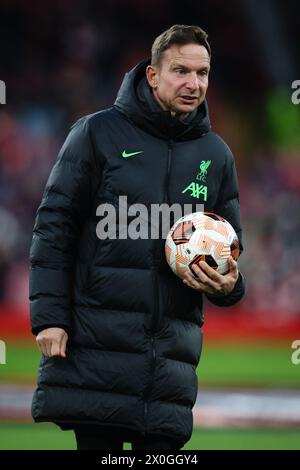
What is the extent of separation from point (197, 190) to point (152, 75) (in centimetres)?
51

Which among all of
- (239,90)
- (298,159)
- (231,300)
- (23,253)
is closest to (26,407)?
(231,300)

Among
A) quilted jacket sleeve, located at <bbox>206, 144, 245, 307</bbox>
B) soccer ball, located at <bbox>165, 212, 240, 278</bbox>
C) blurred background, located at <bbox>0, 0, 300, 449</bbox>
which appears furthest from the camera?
blurred background, located at <bbox>0, 0, 300, 449</bbox>

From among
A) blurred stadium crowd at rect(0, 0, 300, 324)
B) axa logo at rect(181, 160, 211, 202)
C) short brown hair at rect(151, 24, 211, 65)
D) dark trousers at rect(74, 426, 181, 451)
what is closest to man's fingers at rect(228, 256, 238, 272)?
axa logo at rect(181, 160, 211, 202)

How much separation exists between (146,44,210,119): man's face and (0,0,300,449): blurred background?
5.35 meters

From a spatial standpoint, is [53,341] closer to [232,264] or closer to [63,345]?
[63,345]

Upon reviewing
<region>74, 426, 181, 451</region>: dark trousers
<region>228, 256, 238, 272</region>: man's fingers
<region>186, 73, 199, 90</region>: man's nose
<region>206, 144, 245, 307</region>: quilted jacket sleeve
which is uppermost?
<region>186, 73, 199, 90</region>: man's nose

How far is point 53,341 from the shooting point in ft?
14.4

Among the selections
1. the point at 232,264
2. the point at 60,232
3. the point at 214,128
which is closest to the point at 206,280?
the point at 232,264

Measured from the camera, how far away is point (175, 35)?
4613mm

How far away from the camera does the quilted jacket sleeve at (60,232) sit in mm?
4449

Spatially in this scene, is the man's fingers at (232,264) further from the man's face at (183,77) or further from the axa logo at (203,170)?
the man's face at (183,77)

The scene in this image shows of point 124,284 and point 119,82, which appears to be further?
point 119,82

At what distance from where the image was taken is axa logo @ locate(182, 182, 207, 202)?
4652mm

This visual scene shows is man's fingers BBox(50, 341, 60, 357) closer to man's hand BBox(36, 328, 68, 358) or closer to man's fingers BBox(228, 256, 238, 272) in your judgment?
man's hand BBox(36, 328, 68, 358)
